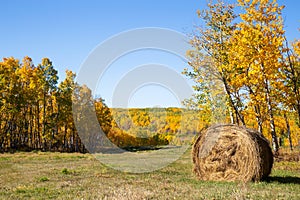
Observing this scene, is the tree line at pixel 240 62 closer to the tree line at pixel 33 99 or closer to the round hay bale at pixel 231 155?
the round hay bale at pixel 231 155

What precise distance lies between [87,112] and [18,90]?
453 inches

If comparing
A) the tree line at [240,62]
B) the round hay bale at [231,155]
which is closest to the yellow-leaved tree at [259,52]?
the tree line at [240,62]

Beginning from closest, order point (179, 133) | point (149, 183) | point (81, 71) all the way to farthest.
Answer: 1. point (149, 183)
2. point (81, 71)
3. point (179, 133)

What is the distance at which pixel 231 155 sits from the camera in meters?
12.3

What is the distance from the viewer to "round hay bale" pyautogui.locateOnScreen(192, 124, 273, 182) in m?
11.6

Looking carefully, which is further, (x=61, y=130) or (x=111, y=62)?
(x=61, y=130)

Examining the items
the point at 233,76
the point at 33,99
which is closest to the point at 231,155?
the point at 233,76

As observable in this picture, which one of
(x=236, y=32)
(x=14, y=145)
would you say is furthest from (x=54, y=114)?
(x=236, y=32)

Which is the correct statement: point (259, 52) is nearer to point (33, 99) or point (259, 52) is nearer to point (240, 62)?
point (240, 62)

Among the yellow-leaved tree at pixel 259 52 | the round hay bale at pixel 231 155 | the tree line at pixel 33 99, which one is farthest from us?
the tree line at pixel 33 99

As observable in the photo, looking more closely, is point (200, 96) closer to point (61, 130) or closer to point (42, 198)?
point (42, 198)

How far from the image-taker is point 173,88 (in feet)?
73.4

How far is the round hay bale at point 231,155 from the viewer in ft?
38.2

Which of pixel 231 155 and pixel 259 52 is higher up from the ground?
pixel 259 52
